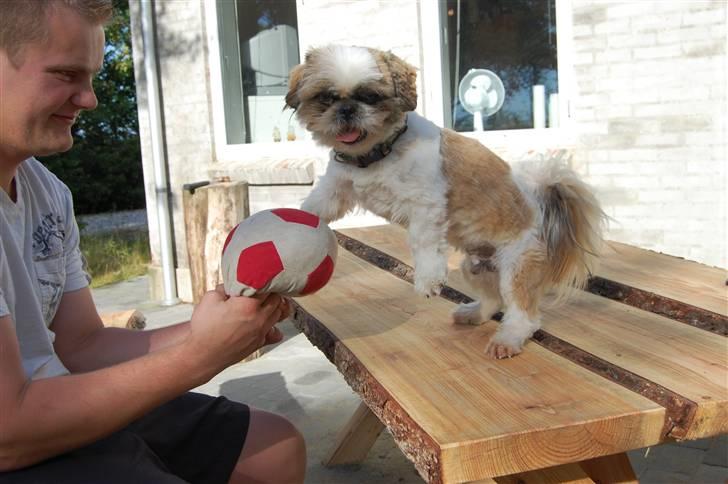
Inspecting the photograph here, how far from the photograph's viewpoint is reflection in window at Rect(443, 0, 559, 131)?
5.91m

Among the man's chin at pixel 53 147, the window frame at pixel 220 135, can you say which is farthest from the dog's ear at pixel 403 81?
the window frame at pixel 220 135

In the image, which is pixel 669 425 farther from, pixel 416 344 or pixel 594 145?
pixel 594 145

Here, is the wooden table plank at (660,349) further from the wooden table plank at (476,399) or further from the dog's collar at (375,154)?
the dog's collar at (375,154)

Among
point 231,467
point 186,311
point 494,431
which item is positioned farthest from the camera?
point 186,311

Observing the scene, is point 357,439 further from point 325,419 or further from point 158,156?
point 158,156

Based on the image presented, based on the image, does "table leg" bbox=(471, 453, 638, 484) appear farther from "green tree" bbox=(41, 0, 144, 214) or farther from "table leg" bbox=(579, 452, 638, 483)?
"green tree" bbox=(41, 0, 144, 214)

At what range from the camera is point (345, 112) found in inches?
77.9

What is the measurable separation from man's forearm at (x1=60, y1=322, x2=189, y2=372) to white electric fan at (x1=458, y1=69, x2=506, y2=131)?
4.64m

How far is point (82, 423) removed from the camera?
143 cm

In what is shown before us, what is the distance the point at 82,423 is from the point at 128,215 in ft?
52.2

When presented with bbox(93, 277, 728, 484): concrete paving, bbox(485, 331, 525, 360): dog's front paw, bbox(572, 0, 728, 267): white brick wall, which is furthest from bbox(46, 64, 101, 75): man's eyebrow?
bbox(572, 0, 728, 267): white brick wall

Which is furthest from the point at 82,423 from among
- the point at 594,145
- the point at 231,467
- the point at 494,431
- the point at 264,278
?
the point at 594,145

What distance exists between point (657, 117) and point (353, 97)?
4.03 m

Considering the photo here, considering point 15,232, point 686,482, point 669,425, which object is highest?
point 15,232
